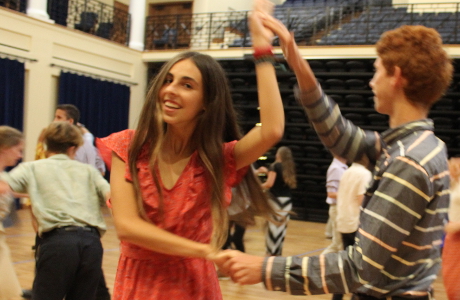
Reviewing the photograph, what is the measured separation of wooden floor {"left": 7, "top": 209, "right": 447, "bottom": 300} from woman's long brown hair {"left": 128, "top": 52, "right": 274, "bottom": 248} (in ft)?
4.36

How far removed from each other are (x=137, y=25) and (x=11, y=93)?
166 inches

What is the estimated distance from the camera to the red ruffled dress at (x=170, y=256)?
1520 mm

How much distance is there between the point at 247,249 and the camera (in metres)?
7.26

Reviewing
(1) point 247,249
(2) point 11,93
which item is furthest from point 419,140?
(2) point 11,93

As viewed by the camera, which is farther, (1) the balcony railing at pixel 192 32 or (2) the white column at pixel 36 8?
(1) the balcony railing at pixel 192 32

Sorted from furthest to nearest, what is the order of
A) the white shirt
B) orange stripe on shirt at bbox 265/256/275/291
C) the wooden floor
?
the wooden floor, the white shirt, orange stripe on shirt at bbox 265/256/275/291

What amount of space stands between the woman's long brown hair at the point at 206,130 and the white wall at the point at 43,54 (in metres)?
9.09

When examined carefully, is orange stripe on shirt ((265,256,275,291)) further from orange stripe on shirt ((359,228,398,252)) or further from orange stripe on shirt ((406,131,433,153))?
orange stripe on shirt ((406,131,433,153))

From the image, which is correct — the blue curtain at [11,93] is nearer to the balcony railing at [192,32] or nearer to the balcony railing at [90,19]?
the balcony railing at [90,19]

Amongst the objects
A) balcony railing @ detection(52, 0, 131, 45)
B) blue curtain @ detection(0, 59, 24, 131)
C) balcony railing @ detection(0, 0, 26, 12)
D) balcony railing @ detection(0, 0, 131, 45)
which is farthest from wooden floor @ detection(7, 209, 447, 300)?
balcony railing @ detection(52, 0, 131, 45)

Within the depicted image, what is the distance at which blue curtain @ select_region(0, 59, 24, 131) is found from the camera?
975cm

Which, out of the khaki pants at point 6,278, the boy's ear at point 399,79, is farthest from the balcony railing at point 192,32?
the boy's ear at point 399,79

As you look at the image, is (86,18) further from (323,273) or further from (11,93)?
(323,273)

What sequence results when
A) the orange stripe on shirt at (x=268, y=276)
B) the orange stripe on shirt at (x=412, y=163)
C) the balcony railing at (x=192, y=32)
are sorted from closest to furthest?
1. the orange stripe on shirt at (x=412, y=163)
2. the orange stripe on shirt at (x=268, y=276)
3. the balcony railing at (x=192, y=32)
